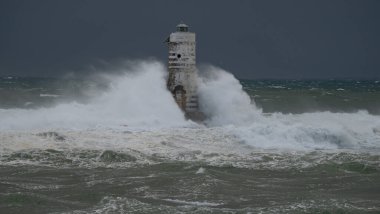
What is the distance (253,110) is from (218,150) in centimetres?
927

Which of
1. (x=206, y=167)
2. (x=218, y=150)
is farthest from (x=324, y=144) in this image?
(x=206, y=167)

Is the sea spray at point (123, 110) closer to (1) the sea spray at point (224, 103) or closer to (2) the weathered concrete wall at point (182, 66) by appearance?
(2) the weathered concrete wall at point (182, 66)

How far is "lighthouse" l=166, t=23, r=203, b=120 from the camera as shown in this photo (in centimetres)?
2602

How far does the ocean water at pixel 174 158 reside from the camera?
42.5 ft

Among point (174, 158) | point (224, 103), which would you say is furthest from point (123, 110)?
point (174, 158)

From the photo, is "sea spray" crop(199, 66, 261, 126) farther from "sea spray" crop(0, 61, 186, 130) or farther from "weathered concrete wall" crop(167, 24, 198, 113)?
"sea spray" crop(0, 61, 186, 130)

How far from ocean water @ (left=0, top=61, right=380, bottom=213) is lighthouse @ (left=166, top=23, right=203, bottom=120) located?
1.70 ft

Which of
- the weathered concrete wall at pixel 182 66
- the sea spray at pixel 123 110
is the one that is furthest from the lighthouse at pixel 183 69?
the sea spray at pixel 123 110

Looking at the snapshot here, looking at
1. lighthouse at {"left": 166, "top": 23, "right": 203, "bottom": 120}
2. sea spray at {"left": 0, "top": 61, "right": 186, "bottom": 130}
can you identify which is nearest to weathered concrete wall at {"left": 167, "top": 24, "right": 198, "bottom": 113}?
lighthouse at {"left": 166, "top": 23, "right": 203, "bottom": 120}

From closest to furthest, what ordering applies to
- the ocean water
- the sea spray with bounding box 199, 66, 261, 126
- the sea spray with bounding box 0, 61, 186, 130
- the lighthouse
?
the ocean water → the sea spray with bounding box 0, 61, 186, 130 → the lighthouse → the sea spray with bounding box 199, 66, 261, 126

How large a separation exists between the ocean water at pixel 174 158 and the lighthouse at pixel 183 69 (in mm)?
517

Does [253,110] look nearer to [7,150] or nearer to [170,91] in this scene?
[170,91]

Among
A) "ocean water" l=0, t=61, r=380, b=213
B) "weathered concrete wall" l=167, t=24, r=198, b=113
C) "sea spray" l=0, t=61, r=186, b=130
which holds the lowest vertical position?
"ocean water" l=0, t=61, r=380, b=213

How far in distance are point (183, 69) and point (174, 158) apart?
8644 millimetres
